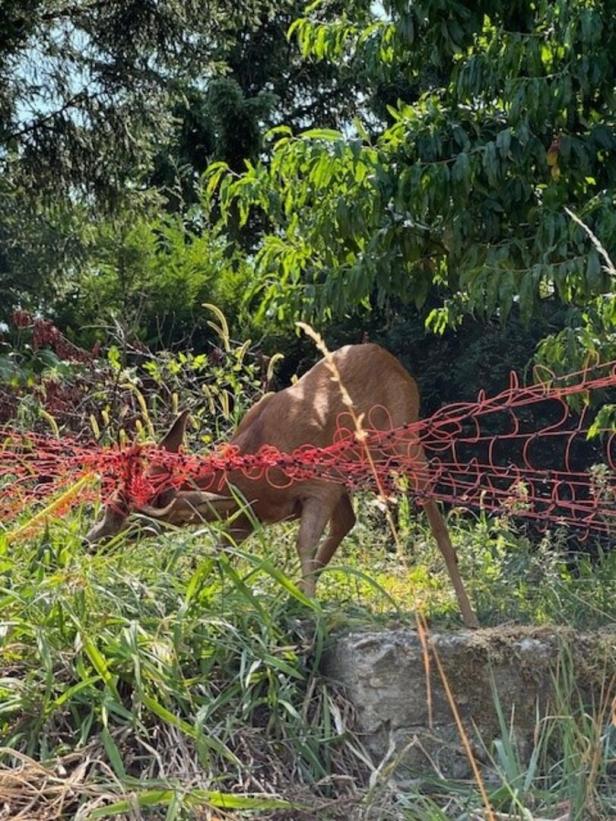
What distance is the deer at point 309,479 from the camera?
5.04m

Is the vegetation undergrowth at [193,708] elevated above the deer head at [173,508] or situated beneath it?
situated beneath

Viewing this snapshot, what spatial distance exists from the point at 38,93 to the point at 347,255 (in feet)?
17.2

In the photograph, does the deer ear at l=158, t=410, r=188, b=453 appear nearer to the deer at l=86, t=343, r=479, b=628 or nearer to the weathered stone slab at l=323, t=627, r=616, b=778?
the deer at l=86, t=343, r=479, b=628

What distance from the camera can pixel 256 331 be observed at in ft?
43.9

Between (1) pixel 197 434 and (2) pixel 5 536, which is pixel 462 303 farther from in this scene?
(2) pixel 5 536

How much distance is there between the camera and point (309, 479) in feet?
17.5

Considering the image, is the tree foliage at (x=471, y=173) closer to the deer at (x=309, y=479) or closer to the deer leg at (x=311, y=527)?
the deer at (x=309, y=479)

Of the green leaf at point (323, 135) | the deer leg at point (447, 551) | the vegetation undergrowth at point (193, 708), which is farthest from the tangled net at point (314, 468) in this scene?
the green leaf at point (323, 135)

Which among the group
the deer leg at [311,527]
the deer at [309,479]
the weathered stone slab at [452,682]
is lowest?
the weathered stone slab at [452,682]

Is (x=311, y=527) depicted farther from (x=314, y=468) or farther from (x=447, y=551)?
(x=314, y=468)

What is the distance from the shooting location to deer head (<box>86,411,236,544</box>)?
4.86 meters

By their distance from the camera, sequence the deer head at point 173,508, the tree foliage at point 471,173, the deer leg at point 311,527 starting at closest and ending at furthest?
the deer head at point 173,508, the deer leg at point 311,527, the tree foliage at point 471,173

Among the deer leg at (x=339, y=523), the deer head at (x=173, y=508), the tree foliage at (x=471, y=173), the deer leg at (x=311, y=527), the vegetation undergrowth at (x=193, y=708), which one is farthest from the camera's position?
the deer leg at (x=339, y=523)

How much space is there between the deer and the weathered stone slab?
2.39 ft
